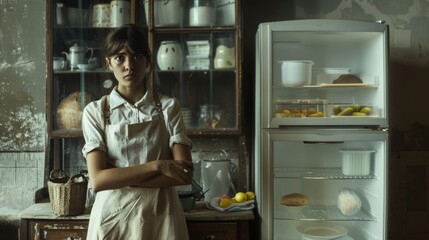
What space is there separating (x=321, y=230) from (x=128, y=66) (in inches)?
68.7

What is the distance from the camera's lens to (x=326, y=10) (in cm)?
307

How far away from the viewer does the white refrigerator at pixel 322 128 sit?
250 cm

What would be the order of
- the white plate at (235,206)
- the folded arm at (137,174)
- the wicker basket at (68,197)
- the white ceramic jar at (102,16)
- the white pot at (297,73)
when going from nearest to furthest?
the folded arm at (137,174) → the wicker basket at (68,197) → the white plate at (235,206) → the white pot at (297,73) → the white ceramic jar at (102,16)

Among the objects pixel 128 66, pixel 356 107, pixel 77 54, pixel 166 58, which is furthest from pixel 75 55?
pixel 356 107

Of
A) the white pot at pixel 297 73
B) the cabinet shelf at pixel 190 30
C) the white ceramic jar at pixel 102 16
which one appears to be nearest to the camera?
the white pot at pixel 297 73

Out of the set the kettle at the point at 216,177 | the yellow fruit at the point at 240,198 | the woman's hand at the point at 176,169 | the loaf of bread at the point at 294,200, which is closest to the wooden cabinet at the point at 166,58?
the kettle at the point at 216,177

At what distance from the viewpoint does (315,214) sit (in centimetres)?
273

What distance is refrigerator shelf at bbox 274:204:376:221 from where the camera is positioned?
2.65m

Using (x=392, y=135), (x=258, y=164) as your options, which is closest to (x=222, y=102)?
(x=258, y=164)

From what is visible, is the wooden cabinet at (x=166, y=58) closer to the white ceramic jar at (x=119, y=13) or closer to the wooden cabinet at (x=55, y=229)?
the white ceramic jar at (x=119, y=13)

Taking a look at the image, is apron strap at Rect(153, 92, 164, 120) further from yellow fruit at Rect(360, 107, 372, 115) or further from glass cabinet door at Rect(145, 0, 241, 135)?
yellow fruit at Rect(360, 107, 372, 115)

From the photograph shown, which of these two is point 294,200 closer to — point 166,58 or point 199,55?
point 199,55

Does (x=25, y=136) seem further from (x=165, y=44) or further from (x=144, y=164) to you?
(x=144, y=164)

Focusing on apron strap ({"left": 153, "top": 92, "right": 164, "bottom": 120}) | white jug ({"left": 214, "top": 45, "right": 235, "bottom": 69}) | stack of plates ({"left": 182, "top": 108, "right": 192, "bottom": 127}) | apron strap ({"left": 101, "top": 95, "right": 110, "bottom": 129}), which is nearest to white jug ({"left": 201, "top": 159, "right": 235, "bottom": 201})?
stack of plates ({"left": 182, "top": 108, "right": 192, "bottom": 127})
